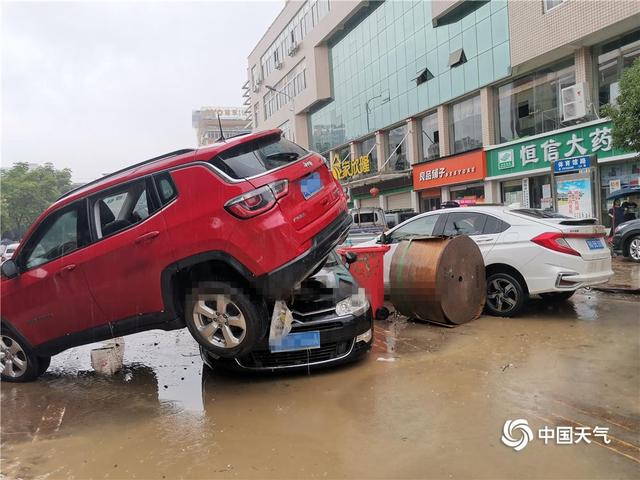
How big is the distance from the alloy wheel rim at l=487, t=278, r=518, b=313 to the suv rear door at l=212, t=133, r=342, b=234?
3416 mm

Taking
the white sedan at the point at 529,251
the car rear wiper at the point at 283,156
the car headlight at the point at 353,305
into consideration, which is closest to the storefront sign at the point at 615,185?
the white sedan at the point at 529,251

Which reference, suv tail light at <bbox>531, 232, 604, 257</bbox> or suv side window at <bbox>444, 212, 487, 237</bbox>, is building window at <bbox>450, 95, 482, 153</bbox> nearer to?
suv side window at <bbox>444, 212, 487, 237</bbox>

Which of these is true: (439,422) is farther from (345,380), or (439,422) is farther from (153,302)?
(153,302)

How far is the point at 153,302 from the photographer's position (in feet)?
13.5

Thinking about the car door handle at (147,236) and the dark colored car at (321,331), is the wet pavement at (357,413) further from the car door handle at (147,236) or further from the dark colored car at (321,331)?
the car door handle at (147,236)

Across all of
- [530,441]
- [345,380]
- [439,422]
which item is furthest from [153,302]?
[530,441]

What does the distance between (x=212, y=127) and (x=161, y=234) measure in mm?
73764

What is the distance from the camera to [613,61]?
16875 millimetres

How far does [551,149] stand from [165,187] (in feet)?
58.5

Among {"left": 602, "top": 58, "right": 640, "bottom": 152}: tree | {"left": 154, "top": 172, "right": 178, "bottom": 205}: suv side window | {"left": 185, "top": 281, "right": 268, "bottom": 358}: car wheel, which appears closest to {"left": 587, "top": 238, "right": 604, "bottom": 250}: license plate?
{"left": 185, "top": 281, "right": 268, "bottom": 358}: car wheel

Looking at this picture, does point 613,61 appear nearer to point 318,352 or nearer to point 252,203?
point 318,352

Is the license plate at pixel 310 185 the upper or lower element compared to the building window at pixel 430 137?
lower

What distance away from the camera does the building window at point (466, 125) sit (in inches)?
898

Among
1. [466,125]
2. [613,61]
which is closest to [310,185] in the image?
[613,61]
